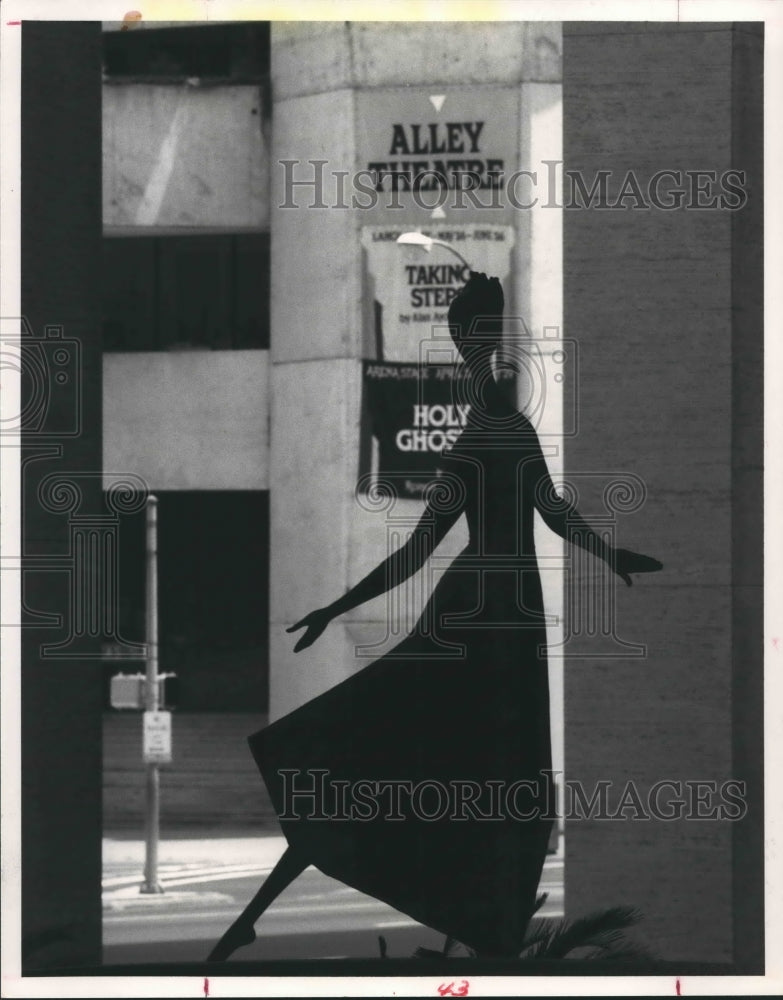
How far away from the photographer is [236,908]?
599cm

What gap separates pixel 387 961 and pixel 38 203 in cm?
351

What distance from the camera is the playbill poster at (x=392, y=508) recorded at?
597 cm

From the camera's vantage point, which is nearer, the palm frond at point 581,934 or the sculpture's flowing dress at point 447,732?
the sculpture's flowing dress at point 447,732

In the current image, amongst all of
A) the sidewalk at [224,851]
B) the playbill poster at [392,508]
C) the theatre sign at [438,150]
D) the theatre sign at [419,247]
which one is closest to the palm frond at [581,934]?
the playbill poster at [392,508]

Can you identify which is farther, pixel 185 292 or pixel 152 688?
pixel 185 292

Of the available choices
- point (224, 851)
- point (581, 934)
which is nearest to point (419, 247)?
point (224, 851)

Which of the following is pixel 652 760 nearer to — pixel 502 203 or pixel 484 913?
pixel 484 913

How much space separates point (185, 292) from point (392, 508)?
134 centimetres

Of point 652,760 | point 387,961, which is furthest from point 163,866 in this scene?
point 652,760

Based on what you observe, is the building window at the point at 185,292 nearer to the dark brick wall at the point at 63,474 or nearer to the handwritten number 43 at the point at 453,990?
the dark brick wall at the point at 63,474

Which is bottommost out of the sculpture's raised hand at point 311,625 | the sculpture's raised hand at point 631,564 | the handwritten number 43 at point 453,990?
the handwritten number 43 at point 453,990

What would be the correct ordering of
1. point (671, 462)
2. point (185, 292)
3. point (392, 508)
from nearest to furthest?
point (392, 508) < point (671, 462) < point (185, 292)

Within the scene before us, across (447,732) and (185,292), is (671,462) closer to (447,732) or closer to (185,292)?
(447,732)

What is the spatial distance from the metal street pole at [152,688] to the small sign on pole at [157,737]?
0.04 m
